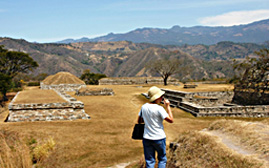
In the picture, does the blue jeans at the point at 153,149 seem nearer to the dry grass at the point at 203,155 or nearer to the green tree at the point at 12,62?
the dry grass at the point at 203,155

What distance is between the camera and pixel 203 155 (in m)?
6.27

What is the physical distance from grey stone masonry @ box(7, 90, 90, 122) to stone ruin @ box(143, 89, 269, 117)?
8314mm

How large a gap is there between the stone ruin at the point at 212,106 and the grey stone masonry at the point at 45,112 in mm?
8314

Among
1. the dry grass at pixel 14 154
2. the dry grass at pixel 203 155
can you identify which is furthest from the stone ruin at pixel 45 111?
the dry grass at pixel 203 155

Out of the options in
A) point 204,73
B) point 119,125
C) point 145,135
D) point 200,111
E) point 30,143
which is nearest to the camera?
point 145,135

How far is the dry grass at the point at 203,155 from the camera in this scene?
5.46 metres

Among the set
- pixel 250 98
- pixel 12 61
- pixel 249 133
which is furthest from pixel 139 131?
pixel 12 61

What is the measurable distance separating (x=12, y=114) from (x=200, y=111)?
12459 mm

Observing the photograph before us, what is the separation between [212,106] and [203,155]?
53.0ft

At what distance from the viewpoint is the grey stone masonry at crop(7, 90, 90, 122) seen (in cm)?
1398

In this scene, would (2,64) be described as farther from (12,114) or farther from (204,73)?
(204,73)

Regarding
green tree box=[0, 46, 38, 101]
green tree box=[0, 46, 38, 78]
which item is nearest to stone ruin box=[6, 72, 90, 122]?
green tree box=[0, 46, 38, 101]

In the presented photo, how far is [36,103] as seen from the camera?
1474 cm

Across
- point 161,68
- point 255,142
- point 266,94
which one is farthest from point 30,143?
point 161,68
